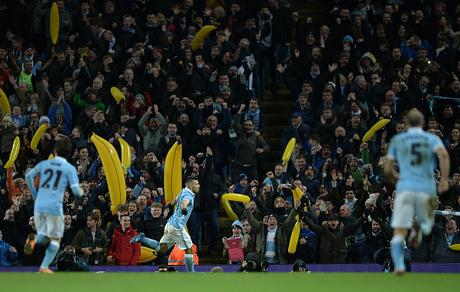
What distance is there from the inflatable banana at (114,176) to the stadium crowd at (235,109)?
1.12ft

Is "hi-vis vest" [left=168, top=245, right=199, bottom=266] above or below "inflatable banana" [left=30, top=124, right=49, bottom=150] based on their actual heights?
below

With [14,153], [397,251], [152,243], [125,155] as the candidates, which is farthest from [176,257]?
[397,251]

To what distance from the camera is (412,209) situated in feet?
52.3

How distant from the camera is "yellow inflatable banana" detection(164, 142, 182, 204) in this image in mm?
Answer: 26234

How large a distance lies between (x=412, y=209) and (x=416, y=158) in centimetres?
67

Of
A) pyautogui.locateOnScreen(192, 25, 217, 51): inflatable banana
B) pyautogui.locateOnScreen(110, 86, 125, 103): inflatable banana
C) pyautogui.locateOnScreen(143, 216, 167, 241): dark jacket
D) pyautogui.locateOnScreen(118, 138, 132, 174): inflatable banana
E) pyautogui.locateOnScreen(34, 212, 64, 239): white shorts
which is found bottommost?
pyautogui.locateOnScreen(143, 216, 167, 241): dark jacket

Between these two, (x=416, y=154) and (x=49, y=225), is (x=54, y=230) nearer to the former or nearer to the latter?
(x=49, y=225)

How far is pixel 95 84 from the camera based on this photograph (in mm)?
28906

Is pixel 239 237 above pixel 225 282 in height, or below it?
above

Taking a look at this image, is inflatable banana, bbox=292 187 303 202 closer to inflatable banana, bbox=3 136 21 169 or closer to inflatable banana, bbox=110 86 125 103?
inflatable banana, bbox=110 86 125 103

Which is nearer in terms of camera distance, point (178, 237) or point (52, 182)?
point (52, 182)

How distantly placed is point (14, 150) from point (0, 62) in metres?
3.79

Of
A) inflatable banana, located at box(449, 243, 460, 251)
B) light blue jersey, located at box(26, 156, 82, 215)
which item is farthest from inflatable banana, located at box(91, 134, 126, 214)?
light blue jersey, located at box(26, 156, 82, 215)

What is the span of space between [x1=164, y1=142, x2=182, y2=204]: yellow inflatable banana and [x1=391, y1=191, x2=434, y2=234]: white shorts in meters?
10.8
